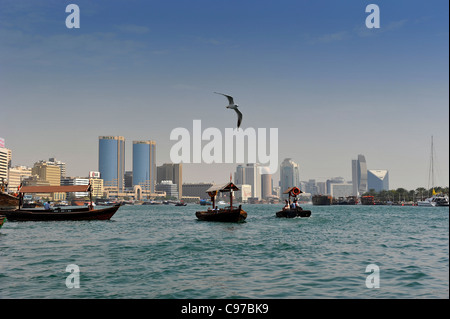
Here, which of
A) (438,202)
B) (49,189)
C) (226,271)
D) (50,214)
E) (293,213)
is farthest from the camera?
(438,202)

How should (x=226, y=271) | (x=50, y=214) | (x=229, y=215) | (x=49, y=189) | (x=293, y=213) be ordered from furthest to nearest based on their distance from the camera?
(x=293, y=213)
(x=49, y=189)
(x=50, y=214)
(x=229, y=215)
(x=226, y=271)

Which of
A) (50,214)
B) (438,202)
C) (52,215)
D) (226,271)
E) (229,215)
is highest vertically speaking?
(226,271)

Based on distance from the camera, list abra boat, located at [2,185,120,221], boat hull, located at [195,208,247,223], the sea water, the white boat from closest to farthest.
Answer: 1. the sea water
2. boat hull, located at [195,208,247,223]
3. abra boat, located at [2,185,120,221]
4. the white boat

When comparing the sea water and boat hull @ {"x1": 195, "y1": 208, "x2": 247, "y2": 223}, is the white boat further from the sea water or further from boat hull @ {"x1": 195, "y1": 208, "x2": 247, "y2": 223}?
the sea water

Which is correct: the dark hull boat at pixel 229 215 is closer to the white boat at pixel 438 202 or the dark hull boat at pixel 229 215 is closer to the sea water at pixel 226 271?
the sea water at pixel 226 271

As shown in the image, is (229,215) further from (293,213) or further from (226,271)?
(226,271)

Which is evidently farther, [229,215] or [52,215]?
[52,215]

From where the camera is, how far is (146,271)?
602 inches

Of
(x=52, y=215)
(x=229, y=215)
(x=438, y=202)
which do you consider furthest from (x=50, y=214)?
(x=438, y=202)

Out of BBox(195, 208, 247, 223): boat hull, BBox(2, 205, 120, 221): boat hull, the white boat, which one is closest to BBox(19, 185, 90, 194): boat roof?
BBox(2, 205, 120, 221): boat hull

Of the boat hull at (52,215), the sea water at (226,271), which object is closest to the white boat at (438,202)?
the boat hull at (52,215)
